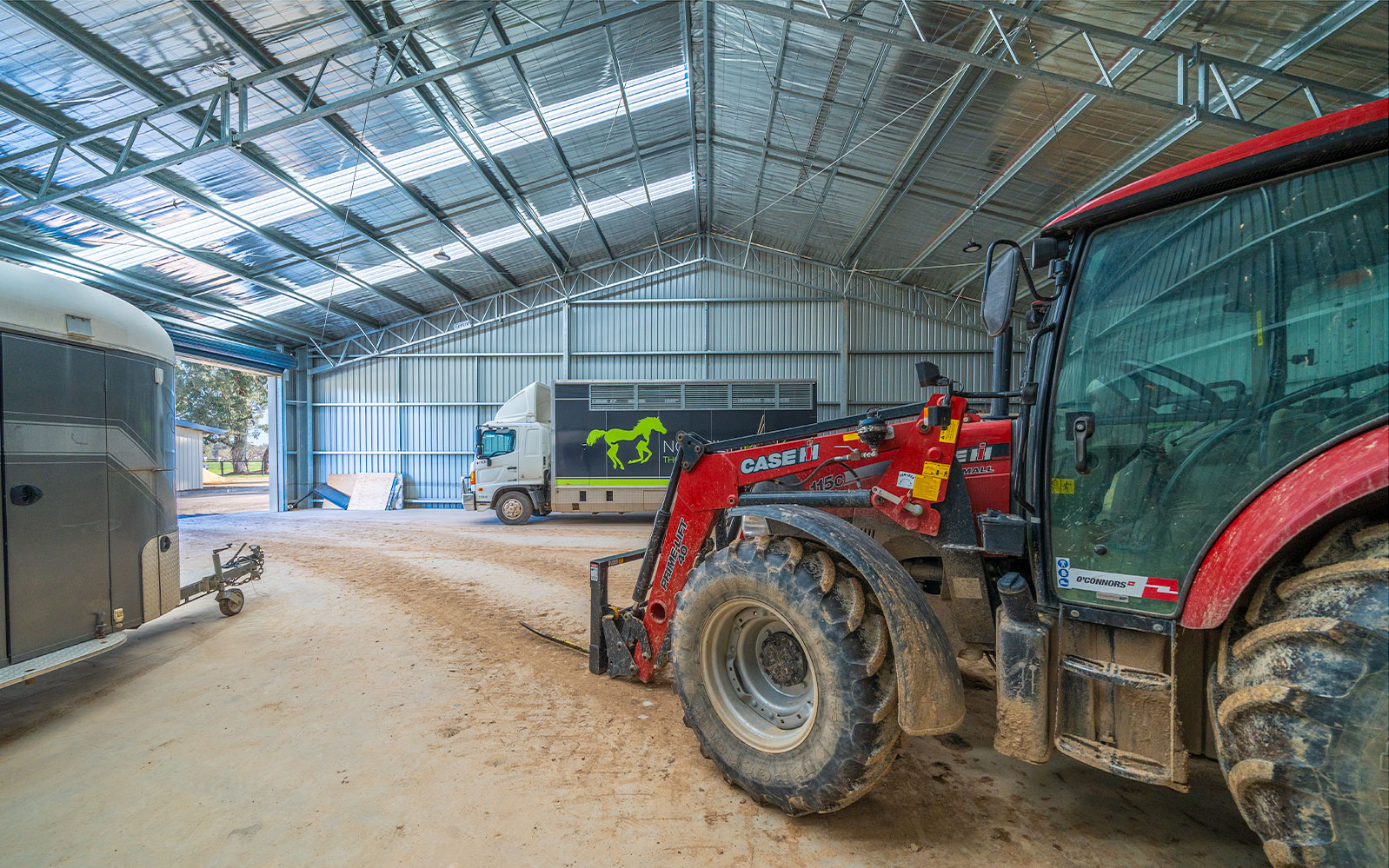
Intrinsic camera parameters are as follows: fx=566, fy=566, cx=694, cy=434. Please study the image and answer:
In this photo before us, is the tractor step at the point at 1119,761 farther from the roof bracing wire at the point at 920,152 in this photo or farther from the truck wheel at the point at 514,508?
the truck wheel at the point at 514,508

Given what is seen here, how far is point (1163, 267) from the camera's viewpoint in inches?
83.9

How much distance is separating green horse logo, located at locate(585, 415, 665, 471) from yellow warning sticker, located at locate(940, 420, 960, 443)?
1188 cm

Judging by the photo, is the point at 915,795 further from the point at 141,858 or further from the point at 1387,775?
the point at 141,858

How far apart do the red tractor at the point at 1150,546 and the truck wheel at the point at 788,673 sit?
12 mm

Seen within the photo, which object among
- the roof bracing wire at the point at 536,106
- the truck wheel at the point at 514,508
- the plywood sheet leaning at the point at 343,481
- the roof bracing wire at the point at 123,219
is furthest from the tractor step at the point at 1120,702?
the plywood sheet leaning at the point at 343,481

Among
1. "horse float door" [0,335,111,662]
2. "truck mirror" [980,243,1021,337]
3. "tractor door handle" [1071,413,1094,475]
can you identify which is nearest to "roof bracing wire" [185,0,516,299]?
"horse float door" [0,335,111,662]

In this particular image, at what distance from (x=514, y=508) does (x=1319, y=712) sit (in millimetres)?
15099

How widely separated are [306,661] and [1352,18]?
12788mm

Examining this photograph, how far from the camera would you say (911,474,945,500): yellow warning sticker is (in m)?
2.78

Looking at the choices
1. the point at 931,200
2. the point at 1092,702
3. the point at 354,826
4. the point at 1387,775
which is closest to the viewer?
the point at 1387,775

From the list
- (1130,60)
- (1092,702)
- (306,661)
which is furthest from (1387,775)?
(1130,60)

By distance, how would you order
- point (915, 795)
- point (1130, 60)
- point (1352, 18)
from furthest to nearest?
point (1130, 60) < point (1352, 18) < point (915, 795)

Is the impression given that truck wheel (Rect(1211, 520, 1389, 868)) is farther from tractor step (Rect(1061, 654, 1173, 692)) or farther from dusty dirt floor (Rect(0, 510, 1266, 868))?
dusty dirt floor (Rect(0, 510, 1266, 868))

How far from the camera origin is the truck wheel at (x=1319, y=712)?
1470 millimetres
